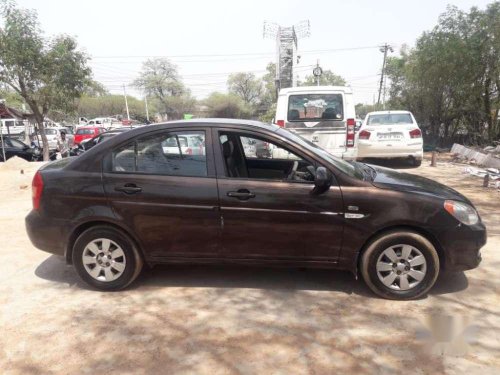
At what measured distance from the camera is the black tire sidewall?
3.93 metres

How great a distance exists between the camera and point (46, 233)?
4012mm

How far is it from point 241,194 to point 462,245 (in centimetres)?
200

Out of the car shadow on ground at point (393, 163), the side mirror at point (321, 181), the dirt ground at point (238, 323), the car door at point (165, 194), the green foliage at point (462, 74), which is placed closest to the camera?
the dirt ground at point (238, 323)

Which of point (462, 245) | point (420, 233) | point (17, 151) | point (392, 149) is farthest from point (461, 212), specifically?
point (17, 151)

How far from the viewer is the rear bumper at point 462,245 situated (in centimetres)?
362

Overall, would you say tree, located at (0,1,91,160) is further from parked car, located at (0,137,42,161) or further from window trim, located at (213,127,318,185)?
window trim, located at (213,127,318,185)

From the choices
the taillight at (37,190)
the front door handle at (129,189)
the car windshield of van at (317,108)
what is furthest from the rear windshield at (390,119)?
the taillight at (37,190)

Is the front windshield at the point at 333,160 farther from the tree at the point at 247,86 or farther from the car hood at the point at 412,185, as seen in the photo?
the tree at the point at 247,86

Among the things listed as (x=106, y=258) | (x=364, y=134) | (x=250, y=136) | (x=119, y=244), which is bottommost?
(x=106, y=258)

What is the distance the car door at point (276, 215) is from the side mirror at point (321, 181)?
0.04m

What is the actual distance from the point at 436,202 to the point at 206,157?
210cm

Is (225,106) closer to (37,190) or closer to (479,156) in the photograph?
(479,156)

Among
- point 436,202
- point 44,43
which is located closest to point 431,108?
point 44,43

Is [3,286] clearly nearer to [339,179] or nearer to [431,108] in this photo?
[339,179]
